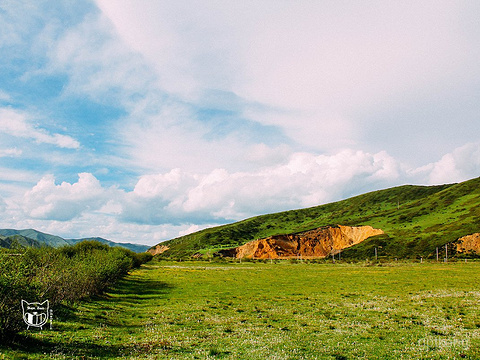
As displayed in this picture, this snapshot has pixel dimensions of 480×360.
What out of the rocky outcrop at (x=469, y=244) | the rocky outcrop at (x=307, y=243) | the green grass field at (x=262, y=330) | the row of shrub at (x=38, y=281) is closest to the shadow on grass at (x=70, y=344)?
the green grass field at (x=262, y=330)

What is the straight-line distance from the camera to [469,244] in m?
120

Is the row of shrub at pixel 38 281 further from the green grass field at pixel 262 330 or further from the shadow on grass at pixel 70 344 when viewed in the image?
the green grass field at pixel 262 330

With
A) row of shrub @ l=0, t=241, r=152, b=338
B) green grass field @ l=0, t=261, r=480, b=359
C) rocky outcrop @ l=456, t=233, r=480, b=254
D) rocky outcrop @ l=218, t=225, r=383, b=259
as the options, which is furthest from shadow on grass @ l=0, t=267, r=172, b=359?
rocky outcrop @ l=218, t=225, r=383, b=259

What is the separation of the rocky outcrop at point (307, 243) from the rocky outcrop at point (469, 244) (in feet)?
157

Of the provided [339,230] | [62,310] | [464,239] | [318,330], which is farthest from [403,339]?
[339,230]

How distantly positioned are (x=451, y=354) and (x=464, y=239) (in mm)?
136573

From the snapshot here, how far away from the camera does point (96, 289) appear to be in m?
31.1

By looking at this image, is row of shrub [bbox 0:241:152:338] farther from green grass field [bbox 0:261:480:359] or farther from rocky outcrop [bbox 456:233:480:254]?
rocky outcrop [bbox 456:233:480:254]

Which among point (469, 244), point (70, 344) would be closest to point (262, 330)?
point (70, 344)

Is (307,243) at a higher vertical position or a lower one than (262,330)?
lower

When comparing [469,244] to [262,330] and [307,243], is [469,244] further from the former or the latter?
[262,330]

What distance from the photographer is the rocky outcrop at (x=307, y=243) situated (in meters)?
174

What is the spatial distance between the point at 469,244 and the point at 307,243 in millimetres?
79742

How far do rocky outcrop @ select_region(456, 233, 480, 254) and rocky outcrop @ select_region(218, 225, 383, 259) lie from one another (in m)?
48.0
